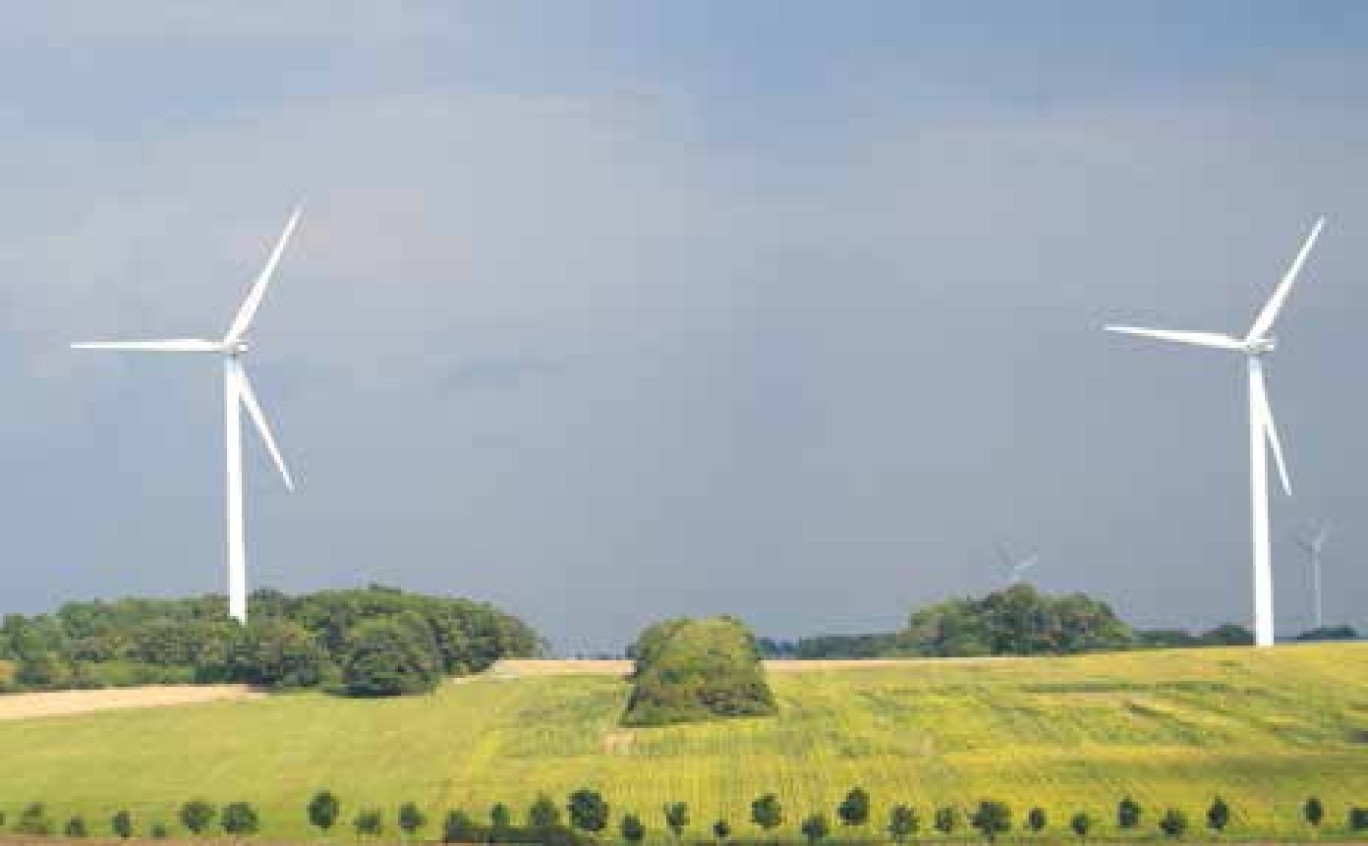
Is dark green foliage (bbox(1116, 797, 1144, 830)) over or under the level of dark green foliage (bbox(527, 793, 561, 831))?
under

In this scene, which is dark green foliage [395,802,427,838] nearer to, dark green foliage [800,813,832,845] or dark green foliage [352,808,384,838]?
dark green foliage [352,808,384,838]

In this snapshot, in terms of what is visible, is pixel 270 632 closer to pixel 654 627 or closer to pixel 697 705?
pixel 654 627

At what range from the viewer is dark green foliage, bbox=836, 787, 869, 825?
379ft

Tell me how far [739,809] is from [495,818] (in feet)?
37.4

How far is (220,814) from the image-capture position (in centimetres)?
12350

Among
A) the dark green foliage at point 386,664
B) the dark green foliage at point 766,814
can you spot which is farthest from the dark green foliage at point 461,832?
the dark green foliage at point 386,664

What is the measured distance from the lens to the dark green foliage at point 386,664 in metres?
188

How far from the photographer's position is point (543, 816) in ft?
378

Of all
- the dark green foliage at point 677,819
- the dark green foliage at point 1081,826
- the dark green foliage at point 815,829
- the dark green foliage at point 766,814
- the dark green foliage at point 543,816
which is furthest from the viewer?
the dark green foliage at point 677,819

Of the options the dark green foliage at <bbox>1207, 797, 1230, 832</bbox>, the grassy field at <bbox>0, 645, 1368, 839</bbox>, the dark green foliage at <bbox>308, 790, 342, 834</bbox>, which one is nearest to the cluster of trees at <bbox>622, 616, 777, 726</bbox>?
the grassy field at <bbox>0, 645, 1368, 839</bbox>

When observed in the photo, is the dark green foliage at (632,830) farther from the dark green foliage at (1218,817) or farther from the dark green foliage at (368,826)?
the dark green foliage at (1218,817)

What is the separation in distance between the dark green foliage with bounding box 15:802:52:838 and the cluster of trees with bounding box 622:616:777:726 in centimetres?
4177

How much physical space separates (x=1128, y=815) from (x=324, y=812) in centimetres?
3193

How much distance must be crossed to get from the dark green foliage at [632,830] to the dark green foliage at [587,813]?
1582 mm
